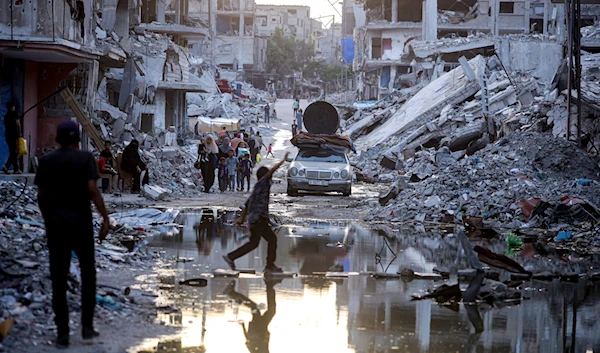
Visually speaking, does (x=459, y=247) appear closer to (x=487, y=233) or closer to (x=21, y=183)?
(x=487, y=233)

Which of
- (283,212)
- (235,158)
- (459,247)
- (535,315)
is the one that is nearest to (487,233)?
(459,247)

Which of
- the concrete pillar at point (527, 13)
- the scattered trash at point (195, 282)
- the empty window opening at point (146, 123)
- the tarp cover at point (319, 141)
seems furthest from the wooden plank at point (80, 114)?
the concrete pillar at point (527, 13)

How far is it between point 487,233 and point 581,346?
379 inches

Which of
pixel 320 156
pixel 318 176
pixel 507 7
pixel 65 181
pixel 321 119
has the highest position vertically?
pixel 507 7

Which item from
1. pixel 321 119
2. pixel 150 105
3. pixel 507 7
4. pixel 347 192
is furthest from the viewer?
pixel 507 7

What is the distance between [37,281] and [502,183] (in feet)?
49.4

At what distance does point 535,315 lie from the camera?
30.7ft

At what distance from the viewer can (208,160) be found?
26859mm

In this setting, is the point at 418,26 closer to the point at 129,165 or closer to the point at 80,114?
the point at 80,114

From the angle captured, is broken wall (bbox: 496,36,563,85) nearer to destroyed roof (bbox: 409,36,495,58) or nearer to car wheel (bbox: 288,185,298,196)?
destroyed roof (bbox: 409,36,495,58)

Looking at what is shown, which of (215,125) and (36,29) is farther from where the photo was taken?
(215,125)

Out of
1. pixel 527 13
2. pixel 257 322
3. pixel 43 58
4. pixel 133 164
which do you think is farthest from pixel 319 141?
pixel 527 13

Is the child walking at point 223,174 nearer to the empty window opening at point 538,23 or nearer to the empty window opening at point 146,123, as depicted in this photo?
the empty window opening at point 146,123

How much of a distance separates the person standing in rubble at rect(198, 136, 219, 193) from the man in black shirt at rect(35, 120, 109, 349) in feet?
62.9
